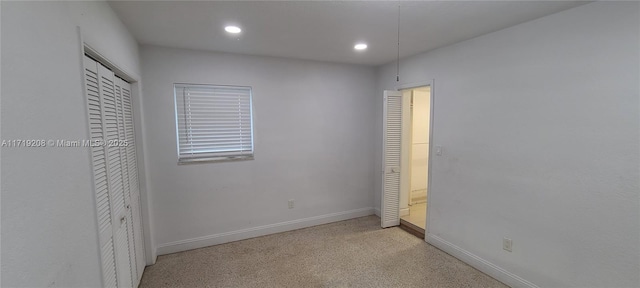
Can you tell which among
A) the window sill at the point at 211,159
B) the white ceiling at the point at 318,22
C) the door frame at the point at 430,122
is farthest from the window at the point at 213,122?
the door frame at the point at 430,122

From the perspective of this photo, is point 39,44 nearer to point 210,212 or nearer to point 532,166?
point 210,212

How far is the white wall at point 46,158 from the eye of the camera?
79 cm

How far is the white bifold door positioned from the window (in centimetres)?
55

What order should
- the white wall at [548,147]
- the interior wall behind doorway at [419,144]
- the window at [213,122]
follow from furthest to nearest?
1. the interior wall behind doorway at [419,144]
2. the window at [213,122]
3. the white wall at [548,147]

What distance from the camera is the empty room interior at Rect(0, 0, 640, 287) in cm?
109

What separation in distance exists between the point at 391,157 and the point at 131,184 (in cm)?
296

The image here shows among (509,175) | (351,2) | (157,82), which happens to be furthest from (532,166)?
(157,82)

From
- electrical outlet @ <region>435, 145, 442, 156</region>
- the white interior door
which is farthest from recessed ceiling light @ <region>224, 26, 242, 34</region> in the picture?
electrical outlet @ <region>435, 145, 442, 156</region>

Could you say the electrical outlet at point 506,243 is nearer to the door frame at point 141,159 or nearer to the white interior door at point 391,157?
the white interior door at point 391,157

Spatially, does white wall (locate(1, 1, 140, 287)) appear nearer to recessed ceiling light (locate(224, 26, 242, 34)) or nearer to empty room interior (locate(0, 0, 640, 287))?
empty room interior (locate(0, 0, 640, 287))

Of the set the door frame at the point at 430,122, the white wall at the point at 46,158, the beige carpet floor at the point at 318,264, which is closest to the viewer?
the white wall at the point at 46,158

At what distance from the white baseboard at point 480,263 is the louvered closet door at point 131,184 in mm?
3141

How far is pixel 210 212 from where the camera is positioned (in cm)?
312

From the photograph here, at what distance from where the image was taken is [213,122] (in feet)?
10.0
